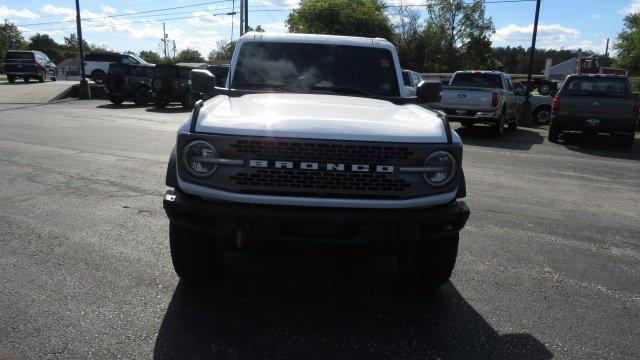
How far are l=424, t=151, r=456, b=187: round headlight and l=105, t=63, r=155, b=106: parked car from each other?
1890cm

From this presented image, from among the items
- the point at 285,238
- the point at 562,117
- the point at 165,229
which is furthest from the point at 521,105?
the point at 285,238

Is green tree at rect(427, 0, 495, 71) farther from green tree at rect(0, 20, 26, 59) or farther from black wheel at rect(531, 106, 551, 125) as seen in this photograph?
green tree at rect(0, 20, 26, 59)

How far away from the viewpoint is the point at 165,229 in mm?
5121

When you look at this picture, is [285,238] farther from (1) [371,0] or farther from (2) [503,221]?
(1) [371,0]

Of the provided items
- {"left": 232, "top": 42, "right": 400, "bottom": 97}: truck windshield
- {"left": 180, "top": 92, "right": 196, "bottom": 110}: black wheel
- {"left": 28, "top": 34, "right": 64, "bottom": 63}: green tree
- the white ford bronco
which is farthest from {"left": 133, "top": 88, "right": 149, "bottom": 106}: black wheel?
{"left": 28, "top": 34, "right": 64, "bottom": 63}: green tree

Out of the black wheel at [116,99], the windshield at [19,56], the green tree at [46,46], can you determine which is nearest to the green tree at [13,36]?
the green tree at [46,46]

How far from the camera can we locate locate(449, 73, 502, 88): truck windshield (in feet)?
50.8

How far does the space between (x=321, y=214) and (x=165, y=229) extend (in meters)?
2.58

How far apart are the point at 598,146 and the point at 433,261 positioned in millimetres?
12135

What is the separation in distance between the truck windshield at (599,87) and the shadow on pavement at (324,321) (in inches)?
452

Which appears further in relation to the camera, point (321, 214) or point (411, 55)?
point (411, 55)

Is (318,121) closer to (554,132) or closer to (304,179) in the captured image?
(304,179)

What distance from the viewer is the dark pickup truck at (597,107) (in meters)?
13.0

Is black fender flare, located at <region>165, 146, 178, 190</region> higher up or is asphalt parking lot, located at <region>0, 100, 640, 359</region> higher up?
black fender flare, located at <region>165, 146, 178, 190</region>
